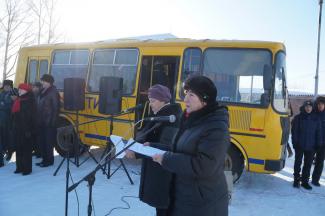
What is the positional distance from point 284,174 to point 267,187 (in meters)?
1.21

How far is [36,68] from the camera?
344 inches

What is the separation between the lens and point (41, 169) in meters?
6.82

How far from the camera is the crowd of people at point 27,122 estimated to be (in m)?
6.16

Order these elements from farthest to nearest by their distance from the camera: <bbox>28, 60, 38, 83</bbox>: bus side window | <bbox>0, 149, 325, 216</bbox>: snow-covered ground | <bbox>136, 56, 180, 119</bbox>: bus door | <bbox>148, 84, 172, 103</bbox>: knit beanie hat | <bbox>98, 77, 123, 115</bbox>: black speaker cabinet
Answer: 1. <bbox>28, 60, 38, 83</bbox>: bus side window
2. <bbox>136, 56, 180, 119</bbox>: bus door
3. <bbox>98, 77, 123, 115</bbox>: black speaker cabinet
4. <bbox>0, 149, 325, 216</bbox>: snow-covered ground
5. <bbox>148, 84, 172, 103</bbox>: knit beanie hat

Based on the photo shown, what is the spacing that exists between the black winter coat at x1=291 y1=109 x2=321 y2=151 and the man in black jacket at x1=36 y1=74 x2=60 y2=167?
15.5 feet

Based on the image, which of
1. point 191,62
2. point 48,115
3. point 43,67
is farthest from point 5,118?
point 191,62

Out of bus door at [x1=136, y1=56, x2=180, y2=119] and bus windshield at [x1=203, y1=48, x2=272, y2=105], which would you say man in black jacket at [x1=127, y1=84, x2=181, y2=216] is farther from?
bus door at [x1=136, y1=56, x2=180, y2=119]

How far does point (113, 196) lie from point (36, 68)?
191 inches

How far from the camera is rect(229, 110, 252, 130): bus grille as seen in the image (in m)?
5.84

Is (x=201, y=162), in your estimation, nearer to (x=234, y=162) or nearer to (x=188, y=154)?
(x=188, y=154)

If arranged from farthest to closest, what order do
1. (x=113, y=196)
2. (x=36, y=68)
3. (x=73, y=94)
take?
(x=36, y=68) < (x=73, y=94) < (x=113, y=196)

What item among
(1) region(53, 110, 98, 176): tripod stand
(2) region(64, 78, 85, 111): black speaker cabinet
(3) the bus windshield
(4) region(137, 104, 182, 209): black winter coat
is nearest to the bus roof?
(3) the bus windshield

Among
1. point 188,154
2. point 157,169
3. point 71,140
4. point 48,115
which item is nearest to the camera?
point 188,154

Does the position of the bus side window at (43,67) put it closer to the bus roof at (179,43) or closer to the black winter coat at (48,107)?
the bus roof at (179,43)
